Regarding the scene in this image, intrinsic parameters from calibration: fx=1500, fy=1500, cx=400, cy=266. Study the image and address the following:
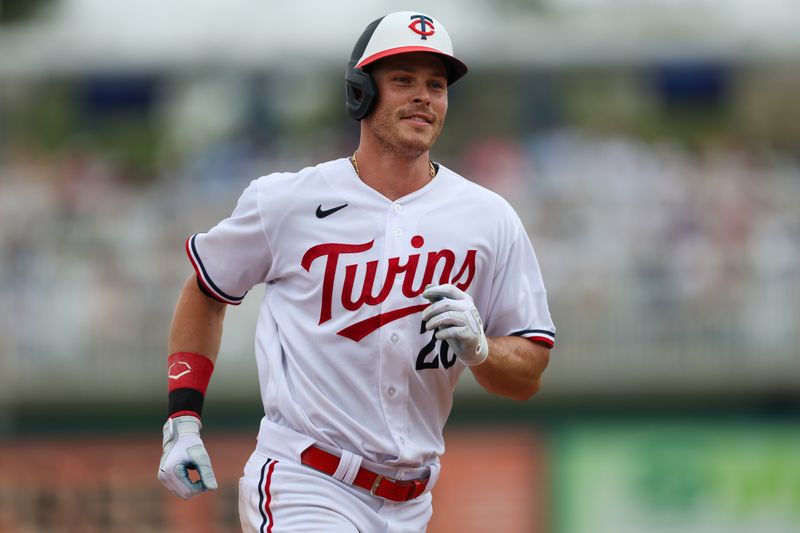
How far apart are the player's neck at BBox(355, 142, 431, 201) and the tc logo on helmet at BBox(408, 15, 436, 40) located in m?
0.44

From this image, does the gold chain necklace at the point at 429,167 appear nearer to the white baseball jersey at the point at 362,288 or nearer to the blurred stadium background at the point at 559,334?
the white baseball jersey at the point at 362,288

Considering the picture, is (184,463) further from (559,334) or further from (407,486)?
(559,334)

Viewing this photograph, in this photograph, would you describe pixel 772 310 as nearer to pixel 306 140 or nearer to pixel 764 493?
pixel 764 493

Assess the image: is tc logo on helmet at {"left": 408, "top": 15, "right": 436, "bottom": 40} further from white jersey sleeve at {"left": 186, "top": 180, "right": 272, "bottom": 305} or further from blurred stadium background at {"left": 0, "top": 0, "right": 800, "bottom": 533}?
blurred stadium background at {"left": 0, "top": 0, "right": 800, "bottom": 533}

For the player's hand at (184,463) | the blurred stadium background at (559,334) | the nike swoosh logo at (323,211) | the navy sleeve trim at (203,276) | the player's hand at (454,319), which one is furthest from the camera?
the blurred stadium background at (559,334)

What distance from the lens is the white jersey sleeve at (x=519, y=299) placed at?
17.6 ft

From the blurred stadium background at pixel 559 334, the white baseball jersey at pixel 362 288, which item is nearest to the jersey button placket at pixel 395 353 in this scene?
the white baseball jersey at pixel 362 288

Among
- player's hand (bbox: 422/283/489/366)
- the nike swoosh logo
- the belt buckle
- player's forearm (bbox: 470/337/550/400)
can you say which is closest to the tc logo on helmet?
the nike swoosh logo

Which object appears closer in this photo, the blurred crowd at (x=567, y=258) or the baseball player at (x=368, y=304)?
the baseball player at (x=368, y=304)

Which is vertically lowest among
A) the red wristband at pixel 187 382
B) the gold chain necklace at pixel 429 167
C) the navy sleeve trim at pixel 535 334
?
the red wristband at pixel 187 382

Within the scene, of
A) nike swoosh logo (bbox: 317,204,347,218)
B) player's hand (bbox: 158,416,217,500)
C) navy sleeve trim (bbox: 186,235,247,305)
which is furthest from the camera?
navy sleeve trim (bbox: 186,235,247,305)

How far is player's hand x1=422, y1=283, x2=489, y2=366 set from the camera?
4.82 metres

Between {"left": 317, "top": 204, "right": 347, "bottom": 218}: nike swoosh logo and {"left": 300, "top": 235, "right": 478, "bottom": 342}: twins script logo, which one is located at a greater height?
{"left": 317, "top": 204, "right": 347, "bottom": 218}: nike swoosh logo

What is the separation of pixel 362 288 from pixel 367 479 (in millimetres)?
662
